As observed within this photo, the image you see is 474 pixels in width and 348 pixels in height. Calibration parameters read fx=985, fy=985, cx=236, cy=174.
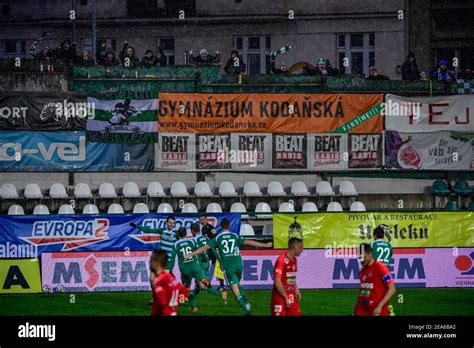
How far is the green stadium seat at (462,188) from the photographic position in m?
30.8

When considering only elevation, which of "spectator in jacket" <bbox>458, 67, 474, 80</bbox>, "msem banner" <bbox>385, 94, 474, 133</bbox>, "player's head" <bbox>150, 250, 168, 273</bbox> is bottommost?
"player's head" <bbox>150, 250, 168, 273</bbox>

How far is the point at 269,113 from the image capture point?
30844 mm

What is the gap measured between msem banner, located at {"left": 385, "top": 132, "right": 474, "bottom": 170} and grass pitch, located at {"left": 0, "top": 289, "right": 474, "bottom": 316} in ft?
24.7

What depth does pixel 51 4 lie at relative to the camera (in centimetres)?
3788

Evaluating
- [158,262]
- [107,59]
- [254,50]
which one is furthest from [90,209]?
[158,262]

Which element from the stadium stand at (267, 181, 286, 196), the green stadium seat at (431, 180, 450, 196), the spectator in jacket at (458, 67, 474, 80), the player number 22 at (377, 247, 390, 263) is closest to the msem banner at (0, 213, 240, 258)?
the stadium stand at (267, 181, 286, 196)

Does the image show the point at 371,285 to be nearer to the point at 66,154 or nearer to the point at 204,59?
the point at 66,154

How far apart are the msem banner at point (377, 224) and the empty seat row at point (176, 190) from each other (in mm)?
5155

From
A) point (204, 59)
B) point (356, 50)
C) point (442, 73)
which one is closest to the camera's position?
point (204, 59)

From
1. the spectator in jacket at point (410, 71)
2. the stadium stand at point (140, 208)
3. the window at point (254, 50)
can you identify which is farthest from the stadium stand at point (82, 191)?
the spectator in jacket at point (410, 71)

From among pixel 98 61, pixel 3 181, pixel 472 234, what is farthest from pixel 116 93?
pixel 472 234

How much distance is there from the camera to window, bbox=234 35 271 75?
3712 centimetres

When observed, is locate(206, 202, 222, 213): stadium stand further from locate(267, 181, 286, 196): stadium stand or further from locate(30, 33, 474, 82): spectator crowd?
locate(30, 33, 474, 82): spectator crowd

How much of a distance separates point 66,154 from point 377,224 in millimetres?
10475
